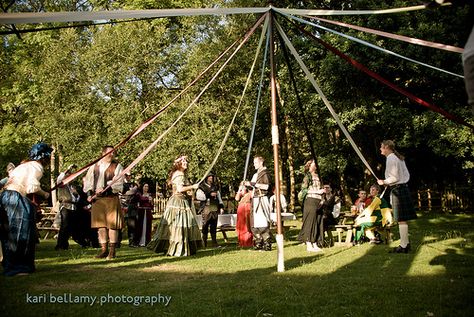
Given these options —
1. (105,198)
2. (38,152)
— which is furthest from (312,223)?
(38,152)

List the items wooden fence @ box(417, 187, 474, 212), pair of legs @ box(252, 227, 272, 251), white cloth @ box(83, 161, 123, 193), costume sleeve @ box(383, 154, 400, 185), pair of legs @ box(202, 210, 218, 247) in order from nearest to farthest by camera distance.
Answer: white cloth @ box(83, 161, 123, 193) < costume sleeve @ box(383, 154, 400, 185) < pair of legs @ box(252, 227, 272, 251) < pair of legs @ box(202, 210, 218, 247) < wooden fence @ box(417, 187, 474, 212)

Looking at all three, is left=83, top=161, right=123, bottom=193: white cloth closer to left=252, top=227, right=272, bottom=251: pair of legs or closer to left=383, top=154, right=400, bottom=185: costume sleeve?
left=252, top=227, right=272, bottom=251: pair of legs

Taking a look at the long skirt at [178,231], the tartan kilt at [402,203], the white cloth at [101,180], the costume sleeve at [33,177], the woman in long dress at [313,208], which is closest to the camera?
the costume sleeve at [33,177]

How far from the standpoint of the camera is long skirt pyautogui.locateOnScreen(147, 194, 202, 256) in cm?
868

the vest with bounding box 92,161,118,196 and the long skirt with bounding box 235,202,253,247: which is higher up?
the vest with bounding box 92,161,118,196

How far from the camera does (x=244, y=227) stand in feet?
35.1

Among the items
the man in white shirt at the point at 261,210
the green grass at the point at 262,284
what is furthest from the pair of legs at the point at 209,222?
the green grass at the point at 262,284

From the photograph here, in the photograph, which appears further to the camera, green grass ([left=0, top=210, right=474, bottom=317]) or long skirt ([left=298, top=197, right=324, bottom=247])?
long skirt ([left=298, top=197, right=324, bottom=247])

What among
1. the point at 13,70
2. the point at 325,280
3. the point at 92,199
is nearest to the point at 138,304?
the point at 325,280

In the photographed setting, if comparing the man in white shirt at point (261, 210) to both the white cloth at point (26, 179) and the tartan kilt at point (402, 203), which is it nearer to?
the tartan kilt at point (402, 203)

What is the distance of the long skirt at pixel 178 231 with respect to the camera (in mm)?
8680

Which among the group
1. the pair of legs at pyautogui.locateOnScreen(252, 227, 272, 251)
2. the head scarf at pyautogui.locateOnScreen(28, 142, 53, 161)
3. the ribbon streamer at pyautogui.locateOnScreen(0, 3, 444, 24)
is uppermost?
the ribbon streamer at pyautogui.locateOnScreen(0, 3, 444, 24)

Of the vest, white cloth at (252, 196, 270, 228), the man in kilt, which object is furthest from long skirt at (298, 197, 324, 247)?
the vest

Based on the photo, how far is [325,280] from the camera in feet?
18.7
